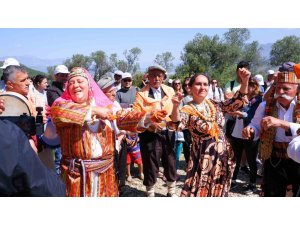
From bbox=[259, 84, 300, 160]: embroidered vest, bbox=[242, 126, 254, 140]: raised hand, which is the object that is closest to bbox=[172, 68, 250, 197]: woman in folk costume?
bbox=[259, 84, 300, 160]: embroidered vest

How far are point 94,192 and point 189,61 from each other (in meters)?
40.1

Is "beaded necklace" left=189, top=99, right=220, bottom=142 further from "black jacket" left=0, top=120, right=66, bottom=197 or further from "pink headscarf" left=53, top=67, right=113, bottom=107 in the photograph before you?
"black jacket" left=0, top=120, right=66, bottom=197

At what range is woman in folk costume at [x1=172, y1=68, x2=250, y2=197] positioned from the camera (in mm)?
3576

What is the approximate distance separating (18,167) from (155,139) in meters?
3.51

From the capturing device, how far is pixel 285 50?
4978cm

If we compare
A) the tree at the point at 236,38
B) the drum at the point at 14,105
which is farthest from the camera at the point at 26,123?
the tree at the point at 236,38

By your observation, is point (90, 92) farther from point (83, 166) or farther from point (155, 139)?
point (155, 139)

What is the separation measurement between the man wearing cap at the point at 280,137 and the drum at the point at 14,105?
1.98m

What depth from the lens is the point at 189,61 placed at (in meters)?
42.0

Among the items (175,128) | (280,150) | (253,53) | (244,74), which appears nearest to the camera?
(280,150)

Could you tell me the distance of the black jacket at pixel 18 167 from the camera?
1.16 m

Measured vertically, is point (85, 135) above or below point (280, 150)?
above

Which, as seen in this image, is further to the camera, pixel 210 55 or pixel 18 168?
pixel 210 55

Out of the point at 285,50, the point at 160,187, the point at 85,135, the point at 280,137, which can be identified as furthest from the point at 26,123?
the point at 285,50
